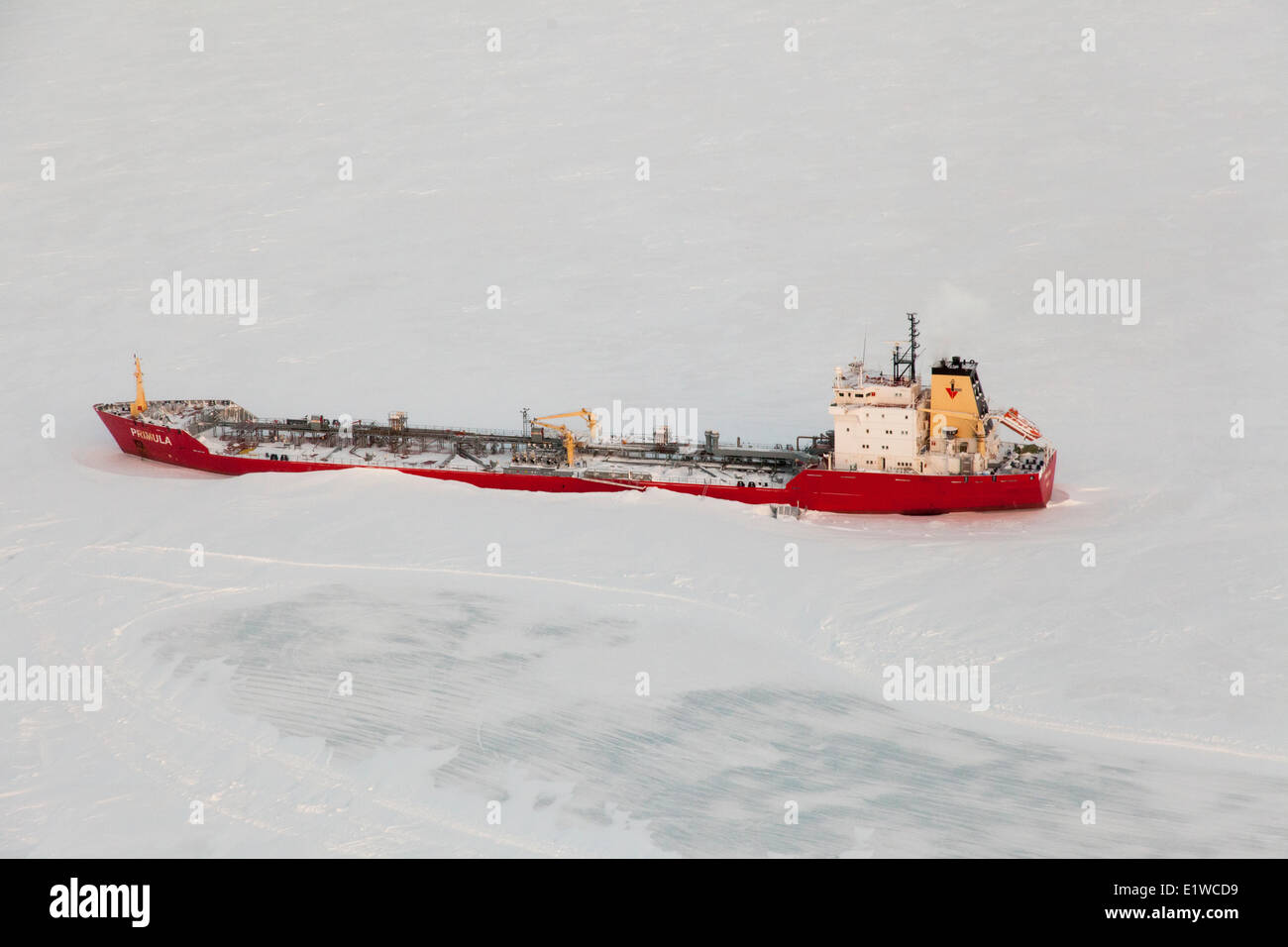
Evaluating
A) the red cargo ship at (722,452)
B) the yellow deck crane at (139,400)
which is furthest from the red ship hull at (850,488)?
the yellow deck crane at (139,400)

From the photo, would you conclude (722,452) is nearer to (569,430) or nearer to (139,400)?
(569,430)

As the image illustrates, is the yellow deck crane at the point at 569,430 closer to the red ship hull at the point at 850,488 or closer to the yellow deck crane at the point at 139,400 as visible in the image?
the red ship hull at the point at 850,488

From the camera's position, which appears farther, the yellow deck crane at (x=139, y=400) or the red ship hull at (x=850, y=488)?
the yellow deck crane at (x=139, y=400)

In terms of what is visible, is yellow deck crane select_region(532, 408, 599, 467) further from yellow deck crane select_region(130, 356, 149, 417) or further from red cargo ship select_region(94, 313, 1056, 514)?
yellow deck crane select_region(130, 356, 149, 417)

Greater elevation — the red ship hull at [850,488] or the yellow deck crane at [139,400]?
the yellow deck crane at [139,400]

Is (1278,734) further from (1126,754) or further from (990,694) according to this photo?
(990,694)

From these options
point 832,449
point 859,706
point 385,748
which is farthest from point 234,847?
point 832,449

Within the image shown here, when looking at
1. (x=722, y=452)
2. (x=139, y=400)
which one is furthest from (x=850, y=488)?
(x=139, y=400)
